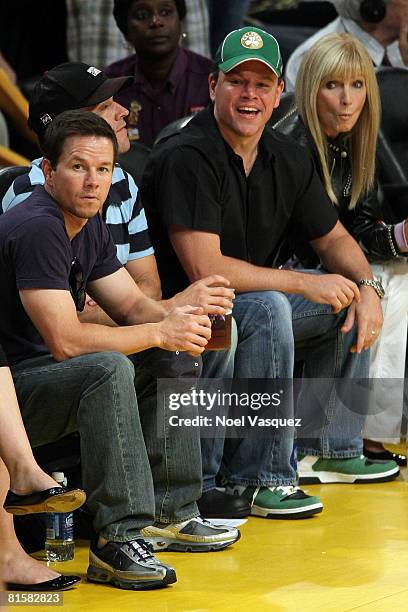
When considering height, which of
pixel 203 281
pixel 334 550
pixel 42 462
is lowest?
pixel 334 550

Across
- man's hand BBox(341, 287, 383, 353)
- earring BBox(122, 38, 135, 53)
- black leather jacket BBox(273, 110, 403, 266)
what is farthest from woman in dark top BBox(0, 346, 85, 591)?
earring BBox(122, 38, 135, 53)

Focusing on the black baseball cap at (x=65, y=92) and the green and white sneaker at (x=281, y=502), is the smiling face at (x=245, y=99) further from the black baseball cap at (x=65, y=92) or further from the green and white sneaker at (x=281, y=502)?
the green and white sneaker at (x=281, y=502)

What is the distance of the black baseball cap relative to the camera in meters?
3.91

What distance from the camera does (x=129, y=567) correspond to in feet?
10.8

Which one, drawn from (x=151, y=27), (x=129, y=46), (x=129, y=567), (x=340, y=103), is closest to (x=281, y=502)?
(x=129, y=567)

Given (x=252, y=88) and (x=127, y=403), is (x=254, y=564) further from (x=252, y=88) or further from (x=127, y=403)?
(x=252, y=88)

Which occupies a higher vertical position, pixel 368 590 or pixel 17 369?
pixel 17 369

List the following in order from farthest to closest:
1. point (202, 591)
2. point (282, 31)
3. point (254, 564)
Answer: point (282, 31) < point (254, 564) < point (202, 591)

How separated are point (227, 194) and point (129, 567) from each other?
141 centimetres

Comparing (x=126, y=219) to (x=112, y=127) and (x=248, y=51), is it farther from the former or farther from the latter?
(x=248, y=51)

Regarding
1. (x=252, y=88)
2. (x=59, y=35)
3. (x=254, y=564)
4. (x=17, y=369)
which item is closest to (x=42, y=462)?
(x=17, y=369)

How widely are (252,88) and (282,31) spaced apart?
8.20 ft

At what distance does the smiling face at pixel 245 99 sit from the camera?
4.21 meters

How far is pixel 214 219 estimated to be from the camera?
4145mm
